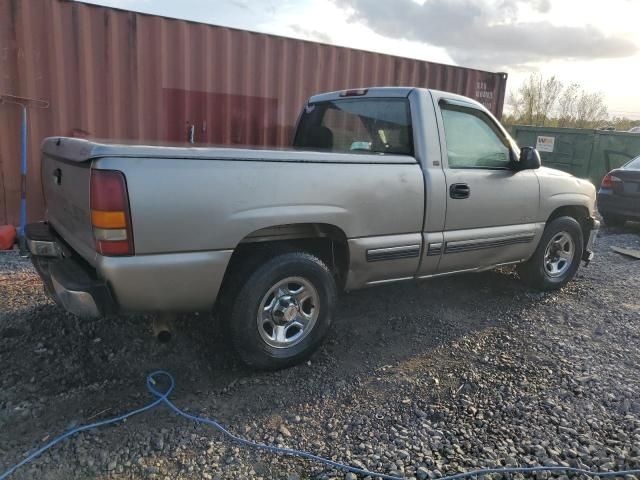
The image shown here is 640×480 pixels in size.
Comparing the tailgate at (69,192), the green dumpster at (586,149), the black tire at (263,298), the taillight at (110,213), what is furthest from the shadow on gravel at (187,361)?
the green dumpster at (586,149)

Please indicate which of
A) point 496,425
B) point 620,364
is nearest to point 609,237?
point 620,364

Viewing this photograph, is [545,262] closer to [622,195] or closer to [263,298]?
[263,298]

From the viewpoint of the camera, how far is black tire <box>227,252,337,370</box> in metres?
3.04

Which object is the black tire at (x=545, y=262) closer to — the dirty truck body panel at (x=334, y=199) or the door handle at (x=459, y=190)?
the dirty truck body panel at (x=334, y=199)

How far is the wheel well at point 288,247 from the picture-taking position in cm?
310

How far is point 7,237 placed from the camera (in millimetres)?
5648

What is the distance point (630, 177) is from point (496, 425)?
712 cm

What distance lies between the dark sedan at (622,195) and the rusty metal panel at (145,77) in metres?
4.46

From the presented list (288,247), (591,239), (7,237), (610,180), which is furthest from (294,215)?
(610,180)

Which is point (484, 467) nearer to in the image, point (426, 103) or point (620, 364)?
point (620, 364)

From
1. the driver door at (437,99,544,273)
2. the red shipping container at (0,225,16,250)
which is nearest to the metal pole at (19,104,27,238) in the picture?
the red shipping container at (0,225,16,250)

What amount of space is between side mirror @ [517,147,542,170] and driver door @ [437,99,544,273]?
0.08 m

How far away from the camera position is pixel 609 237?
8305 mm

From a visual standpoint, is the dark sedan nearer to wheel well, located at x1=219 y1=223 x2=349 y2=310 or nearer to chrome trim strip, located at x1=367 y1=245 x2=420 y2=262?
chrome trim strip, located at x1=367 y1=245 x2=420 y2=262
